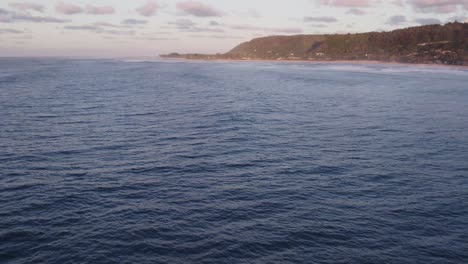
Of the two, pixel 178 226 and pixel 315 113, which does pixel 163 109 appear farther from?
pixel 178 226

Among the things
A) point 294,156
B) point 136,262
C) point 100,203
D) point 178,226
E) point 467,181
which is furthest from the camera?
point 294,156

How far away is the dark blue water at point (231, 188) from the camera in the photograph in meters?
23.8

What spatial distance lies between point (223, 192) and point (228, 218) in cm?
453

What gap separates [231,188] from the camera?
108 feet

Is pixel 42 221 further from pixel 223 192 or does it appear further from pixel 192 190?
pixel 223 192

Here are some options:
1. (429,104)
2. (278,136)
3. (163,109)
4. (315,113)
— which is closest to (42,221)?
(278,136)

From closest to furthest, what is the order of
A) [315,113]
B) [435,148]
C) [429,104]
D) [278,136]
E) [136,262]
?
1. [136,262]
2. [435,148]
3. [278,136]
4. [315,113]
5. [429,104]

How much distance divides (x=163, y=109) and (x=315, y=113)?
1063 inches

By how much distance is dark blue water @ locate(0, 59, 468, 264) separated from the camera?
2378 cm

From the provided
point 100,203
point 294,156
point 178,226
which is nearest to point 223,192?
point 178,226

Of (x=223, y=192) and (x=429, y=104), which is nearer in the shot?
(x=223, y=192)

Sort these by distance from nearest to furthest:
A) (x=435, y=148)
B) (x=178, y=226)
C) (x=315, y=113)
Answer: (x=178, y=226), (x=435, y=148), (x=315, y=113)

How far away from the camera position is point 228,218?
27.6 metres

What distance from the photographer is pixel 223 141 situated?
4738 cm
